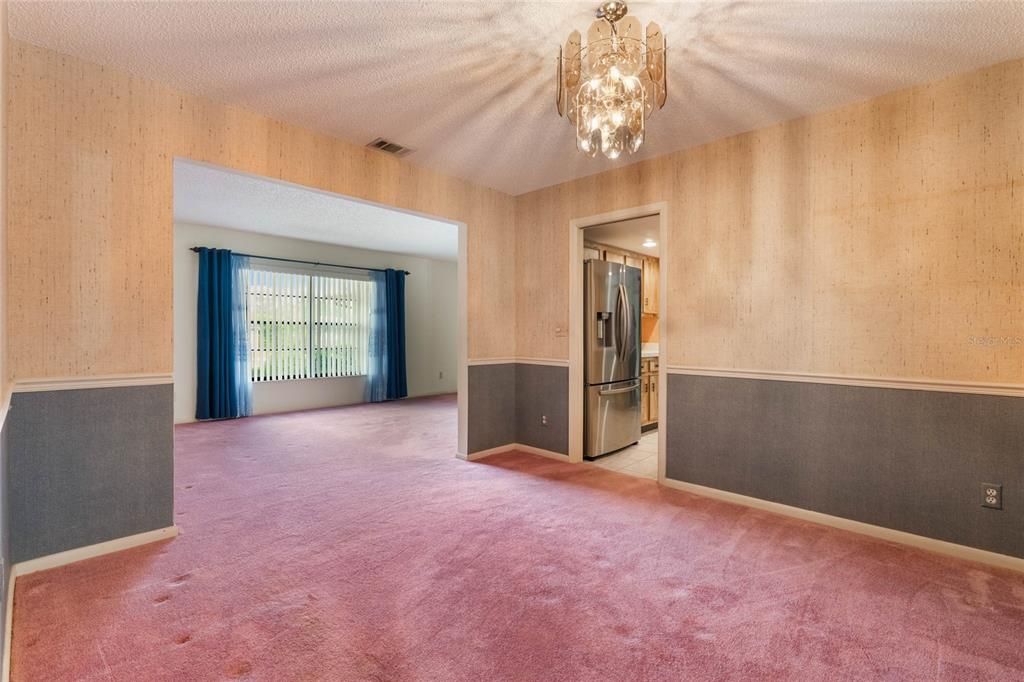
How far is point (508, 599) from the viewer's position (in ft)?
6.88

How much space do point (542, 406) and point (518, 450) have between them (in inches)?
20.9

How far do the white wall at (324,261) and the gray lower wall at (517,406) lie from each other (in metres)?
4.10

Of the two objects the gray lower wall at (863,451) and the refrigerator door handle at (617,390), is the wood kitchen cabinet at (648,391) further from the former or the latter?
the gray lower wall at (863,451)

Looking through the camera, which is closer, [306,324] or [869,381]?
[869,381]

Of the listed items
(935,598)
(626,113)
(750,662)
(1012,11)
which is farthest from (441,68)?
(935,598)

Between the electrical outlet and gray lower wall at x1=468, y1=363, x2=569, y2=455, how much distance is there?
2.73 metres

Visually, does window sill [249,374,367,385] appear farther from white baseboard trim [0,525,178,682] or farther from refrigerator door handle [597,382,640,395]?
refrigerator door handle [597,382,640,395]

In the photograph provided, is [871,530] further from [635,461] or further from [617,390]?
[617,390]

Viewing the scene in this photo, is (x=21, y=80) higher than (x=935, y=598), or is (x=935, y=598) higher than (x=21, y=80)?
(x=21, y=80)

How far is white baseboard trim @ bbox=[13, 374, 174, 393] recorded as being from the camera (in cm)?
232

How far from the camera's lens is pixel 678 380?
3.63 metres

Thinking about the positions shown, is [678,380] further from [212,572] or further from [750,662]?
[212,572]

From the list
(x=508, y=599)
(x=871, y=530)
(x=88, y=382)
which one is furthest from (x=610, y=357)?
(x=88, y=382)

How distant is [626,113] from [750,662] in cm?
225
